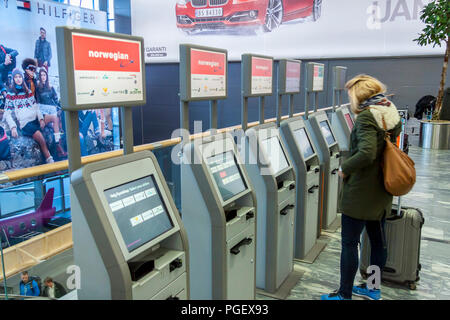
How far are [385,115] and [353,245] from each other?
2.85 ft

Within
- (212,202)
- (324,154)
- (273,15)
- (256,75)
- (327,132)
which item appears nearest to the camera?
(212,202)

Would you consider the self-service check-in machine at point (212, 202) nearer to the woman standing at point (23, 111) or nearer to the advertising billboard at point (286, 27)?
the woman standing at point (23, 111)

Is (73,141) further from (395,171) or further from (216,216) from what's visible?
(395,171)

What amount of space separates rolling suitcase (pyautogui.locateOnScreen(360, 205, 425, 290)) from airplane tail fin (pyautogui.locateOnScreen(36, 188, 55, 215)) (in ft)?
7.72

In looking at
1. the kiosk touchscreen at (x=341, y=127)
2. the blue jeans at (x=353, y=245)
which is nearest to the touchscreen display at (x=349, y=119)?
the kiosk touchscreen at (x=341, y=127)

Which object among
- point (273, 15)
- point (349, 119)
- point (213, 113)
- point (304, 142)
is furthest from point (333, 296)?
point (273, 15)

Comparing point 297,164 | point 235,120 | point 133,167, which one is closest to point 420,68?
point 235,120

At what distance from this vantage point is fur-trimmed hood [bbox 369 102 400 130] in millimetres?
2385

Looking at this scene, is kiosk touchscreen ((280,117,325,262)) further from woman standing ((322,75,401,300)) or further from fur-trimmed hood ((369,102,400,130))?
fur-trimmed hood ((369,102,400,130))

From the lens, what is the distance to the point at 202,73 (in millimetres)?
2373

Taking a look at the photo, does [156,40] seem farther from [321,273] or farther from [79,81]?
[79,81]

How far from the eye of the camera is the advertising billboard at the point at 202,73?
7.30ft

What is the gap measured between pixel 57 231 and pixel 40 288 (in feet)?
0.92

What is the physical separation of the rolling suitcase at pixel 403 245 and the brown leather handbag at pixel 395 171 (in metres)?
0.73
